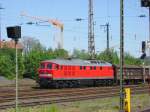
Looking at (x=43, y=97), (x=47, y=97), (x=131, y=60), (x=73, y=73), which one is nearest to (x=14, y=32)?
(x=43, y=97)

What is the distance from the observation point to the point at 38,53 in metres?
71.9

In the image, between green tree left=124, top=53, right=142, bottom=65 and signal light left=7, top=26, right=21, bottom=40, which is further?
green tree left=124, top=53, right=142, bottom=65

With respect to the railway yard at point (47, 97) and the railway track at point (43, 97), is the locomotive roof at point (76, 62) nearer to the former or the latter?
the railway yard at point (47, 97)

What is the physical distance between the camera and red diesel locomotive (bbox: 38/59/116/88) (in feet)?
165

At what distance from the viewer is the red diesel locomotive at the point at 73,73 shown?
50.3 metres

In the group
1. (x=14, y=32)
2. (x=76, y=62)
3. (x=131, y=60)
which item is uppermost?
(x=14, y=32)

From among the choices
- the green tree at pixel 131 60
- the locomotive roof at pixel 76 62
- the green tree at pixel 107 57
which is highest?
the locomotive roof at pixel 76 62

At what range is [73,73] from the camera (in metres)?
52.8

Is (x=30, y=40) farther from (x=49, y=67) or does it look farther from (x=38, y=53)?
(x=49, y=67)

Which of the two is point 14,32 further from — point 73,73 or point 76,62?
point 76,62

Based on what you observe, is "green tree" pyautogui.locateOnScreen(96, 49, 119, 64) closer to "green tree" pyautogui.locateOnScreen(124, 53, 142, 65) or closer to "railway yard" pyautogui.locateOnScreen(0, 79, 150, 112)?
"green tree" pyautogui.locateOnScreen(124, 53, 142, 65)

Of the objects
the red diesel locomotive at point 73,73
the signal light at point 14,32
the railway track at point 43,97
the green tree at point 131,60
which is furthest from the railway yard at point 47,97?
the green tree at point 131,60

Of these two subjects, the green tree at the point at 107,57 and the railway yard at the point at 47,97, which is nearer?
the railway yard at the point at 47,97

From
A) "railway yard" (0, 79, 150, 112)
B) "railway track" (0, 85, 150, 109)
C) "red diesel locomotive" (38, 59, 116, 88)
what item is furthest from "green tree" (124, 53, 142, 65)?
"railway track" (0, 85, 150, 109)
